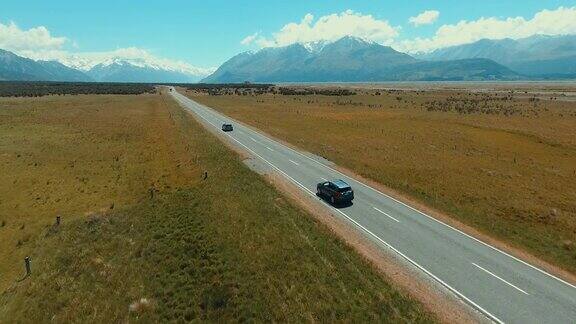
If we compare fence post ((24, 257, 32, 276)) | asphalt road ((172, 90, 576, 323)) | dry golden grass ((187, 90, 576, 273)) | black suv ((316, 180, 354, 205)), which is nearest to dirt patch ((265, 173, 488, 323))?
asphalt road ((172, 90, 576, 323))

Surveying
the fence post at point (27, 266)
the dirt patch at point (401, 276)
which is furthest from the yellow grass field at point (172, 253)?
the dirt patch at point (401, 276)

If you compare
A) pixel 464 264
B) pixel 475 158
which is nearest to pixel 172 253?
pixel 464 264

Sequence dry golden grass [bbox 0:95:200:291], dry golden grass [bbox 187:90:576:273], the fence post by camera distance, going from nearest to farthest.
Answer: the fence post → dry golden grass [bbox 187:90:576:273] → dry golden grass [bbox 0:95:200:291]

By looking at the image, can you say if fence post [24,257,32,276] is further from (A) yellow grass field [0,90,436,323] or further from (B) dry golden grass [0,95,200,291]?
(B) dry golden grass [0,95,200,291]

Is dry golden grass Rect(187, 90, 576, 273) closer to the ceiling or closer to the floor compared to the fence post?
closer to the floor

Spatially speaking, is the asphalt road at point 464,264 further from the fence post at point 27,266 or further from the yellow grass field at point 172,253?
the fence post at point 27,266

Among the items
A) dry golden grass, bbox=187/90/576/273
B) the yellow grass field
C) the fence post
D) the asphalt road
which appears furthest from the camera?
→ dry golden grass, bbox=187/90/576/273
